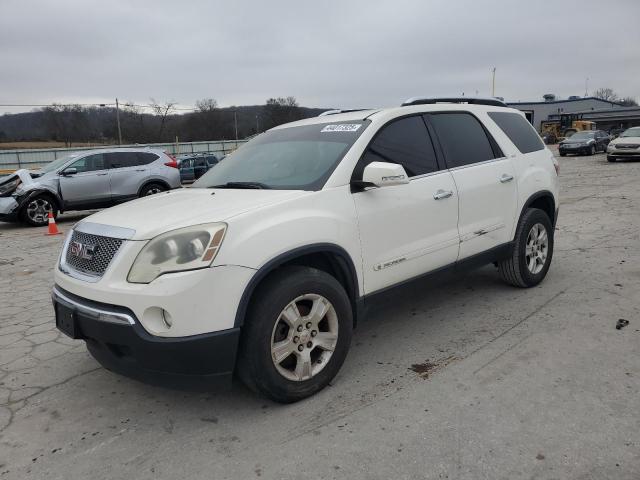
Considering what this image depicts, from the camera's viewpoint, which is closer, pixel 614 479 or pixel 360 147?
pixel 614 479

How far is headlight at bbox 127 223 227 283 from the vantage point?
2.64 metres

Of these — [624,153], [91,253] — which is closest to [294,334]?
[91,253]

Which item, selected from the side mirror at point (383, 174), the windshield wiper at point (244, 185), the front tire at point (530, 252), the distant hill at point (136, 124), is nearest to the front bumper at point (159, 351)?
the windshield wiper at point (244, 185)

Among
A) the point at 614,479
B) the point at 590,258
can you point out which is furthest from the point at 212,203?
the point at 590,258

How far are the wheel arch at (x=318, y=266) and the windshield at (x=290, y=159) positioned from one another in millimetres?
426

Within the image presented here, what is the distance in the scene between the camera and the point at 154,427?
2932mm

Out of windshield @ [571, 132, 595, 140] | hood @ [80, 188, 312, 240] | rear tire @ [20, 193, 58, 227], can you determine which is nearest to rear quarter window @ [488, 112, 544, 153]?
hood @ [80, 188, 312, 240]

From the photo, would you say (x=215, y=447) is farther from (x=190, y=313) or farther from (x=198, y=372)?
(x=190, y=313)

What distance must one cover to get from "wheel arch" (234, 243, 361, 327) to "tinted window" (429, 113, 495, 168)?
1.42 meters

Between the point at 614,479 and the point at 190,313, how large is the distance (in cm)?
213

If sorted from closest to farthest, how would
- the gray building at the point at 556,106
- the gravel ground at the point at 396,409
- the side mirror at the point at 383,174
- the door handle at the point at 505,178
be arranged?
the gravel ground at the point at 396,409 < the side mirror at the point at 383,174 < the door handle at the point at 505,178 < the gray building at the point at 556,106

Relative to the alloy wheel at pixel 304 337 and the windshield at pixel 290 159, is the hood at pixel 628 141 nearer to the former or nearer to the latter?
the windshield at pixel 290 159

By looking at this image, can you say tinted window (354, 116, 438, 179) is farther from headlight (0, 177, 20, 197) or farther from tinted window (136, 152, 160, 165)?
headlight (0, 177, 20, 197)

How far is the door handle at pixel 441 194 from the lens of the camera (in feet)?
12.5
